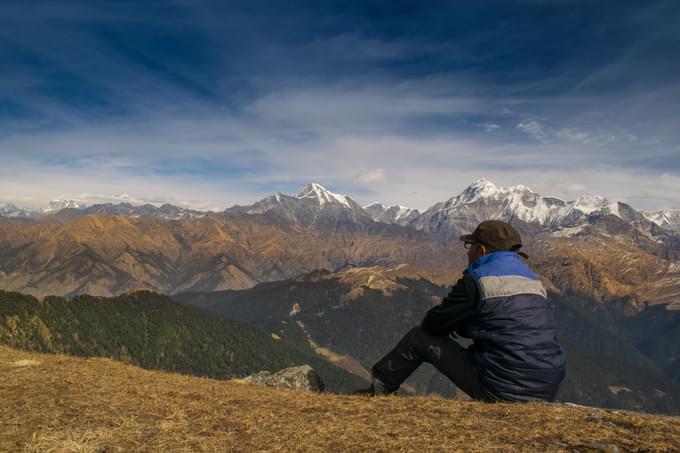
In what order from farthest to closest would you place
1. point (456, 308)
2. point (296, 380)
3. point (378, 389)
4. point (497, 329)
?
point (296, 380) → point (378, 389) → point (456, 308) → point (497, 329)

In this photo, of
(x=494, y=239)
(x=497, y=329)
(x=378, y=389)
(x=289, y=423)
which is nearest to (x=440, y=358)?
(x=497, y=329)

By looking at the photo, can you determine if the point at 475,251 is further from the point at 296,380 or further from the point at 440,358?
the point at 296,380

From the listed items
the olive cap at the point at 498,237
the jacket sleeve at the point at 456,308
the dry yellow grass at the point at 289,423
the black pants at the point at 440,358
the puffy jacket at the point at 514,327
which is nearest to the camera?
the dry yellow grass at the point at 289,423

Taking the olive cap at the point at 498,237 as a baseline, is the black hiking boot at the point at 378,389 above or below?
below

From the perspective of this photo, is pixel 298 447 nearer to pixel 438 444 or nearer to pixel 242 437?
pixel 242 437

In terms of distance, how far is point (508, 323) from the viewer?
28.4ft

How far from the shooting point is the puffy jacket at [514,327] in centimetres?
865

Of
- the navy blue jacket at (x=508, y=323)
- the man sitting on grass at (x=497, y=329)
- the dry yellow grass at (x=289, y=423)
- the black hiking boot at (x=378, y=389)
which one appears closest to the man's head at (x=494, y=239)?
the man sitting on grass at (x=497, y=329)

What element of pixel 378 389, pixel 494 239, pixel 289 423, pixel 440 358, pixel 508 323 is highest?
pixel 494 239

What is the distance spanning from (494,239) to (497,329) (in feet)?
6.87

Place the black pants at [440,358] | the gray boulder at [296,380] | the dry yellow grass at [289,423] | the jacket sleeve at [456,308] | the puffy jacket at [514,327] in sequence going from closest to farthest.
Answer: the dry yellow grass at [289,423] < the puffy jacket at [514,327] < the jacket sleeve at [456,308] < the black pants at [440,358] < the gray boulder at [296,380]

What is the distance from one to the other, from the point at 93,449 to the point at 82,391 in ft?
19.5

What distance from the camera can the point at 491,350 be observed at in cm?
898

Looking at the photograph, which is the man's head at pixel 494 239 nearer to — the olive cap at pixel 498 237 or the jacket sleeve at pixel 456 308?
the olive cap at pixel 498 237
